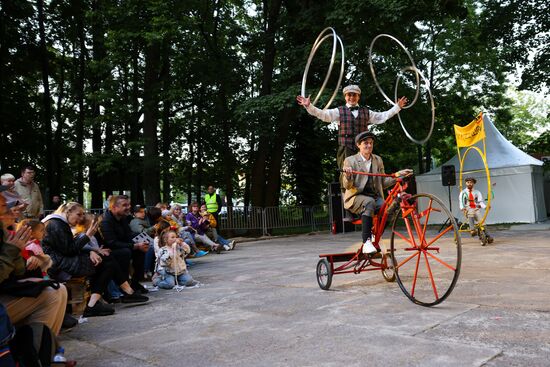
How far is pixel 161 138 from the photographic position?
27344 mm

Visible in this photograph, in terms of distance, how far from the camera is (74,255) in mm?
5191

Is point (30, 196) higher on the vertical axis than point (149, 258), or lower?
higher

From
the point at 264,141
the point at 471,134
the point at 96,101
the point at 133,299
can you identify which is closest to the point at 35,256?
the point at 133,299

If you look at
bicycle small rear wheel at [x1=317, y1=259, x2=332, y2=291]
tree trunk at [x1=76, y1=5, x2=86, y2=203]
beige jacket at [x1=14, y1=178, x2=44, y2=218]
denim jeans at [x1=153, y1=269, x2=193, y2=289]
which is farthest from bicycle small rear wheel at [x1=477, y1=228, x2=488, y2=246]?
tree trunk at [x1=76, y1=5, x2=86, y2=203]

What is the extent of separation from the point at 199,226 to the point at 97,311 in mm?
7401

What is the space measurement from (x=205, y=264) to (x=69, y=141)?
22120mm

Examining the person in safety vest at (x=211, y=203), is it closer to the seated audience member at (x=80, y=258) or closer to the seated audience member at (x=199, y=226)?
the seated audience member at (x=199, y=226)

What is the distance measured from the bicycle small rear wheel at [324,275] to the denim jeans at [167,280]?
2.21 meters

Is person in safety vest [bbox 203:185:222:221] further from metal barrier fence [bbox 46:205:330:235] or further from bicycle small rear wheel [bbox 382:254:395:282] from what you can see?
bicycle small rear wheel [bbox 382:254:395:282]

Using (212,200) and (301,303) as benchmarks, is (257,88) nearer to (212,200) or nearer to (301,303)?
(212,200)

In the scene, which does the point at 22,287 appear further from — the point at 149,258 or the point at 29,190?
the point at 29,190

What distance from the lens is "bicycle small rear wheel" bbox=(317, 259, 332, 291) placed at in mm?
5824

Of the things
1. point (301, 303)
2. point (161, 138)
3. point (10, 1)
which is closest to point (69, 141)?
point (161, 138)

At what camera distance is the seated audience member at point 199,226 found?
12531mm
